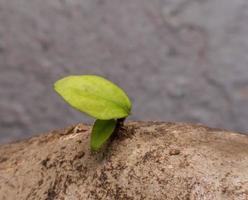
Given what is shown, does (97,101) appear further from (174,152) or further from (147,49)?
(147,49)

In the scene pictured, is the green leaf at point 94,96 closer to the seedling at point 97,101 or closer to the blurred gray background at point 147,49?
the seedling at point 97,101

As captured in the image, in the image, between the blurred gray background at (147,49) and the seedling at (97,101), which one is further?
the blurred gray background at (147,49)

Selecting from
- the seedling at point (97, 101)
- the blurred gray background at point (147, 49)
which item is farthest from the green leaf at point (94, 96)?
the blurred gray background at point (147, 49)

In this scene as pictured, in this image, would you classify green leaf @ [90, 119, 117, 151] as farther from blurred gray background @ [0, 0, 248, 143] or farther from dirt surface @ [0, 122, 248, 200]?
blurred gray background @ [0, 0, 248, 143]

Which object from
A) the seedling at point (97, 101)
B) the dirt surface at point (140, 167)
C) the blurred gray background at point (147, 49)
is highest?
the blurred gray background at point (147, 49)

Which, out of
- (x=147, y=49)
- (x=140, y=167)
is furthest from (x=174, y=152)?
(x=147, y=49)

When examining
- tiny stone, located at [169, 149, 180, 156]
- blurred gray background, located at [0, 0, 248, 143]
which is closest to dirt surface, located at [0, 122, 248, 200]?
tiny stone, located at [169, 149, 180, 156]

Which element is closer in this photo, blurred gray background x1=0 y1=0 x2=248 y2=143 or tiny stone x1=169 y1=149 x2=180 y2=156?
tiny stone x1=169 y1=149 x2=180 y2=156
